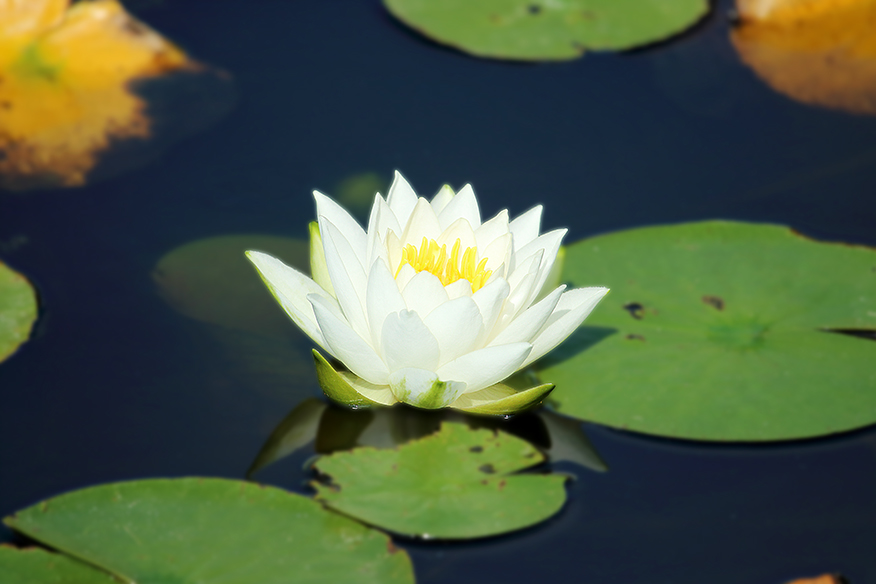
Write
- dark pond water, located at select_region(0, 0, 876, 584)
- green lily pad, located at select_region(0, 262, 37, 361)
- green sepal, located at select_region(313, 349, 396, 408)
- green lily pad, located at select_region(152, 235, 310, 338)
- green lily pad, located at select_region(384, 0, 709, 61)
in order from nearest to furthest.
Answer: green sepal, located at select_region(313, 349, 396, 408) < dark pond water, located at select_region(0, 0, 876, 584) < green lily pad, located at select_region(0, 262, 37, 361) < green lily pad, located at select_region(152, 235, 310, 338) < green lily pad, located at select_region(384, 0, 709, 61)

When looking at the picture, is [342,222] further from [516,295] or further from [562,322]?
[562,322]

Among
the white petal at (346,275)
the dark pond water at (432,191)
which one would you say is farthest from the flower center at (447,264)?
the dark pond water at (432,191)

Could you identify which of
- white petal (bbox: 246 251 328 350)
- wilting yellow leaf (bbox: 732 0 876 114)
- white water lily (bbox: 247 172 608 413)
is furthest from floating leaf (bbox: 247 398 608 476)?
wilting yellow leaf (bbox: 732 0 876 114)

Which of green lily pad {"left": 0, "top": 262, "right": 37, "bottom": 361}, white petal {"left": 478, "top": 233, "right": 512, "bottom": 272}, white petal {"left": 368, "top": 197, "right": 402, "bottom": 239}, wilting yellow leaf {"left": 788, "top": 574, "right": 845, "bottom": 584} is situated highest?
white petal {"left": 368, "top": 197, "right": 402, "bottom": 239}

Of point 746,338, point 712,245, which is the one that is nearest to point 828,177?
point 712,245

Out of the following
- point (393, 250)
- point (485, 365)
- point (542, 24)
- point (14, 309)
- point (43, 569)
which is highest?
point (542, 24)

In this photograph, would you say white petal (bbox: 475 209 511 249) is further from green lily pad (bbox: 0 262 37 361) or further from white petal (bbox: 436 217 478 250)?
green lily pad (bbox: 0 262 37 361)

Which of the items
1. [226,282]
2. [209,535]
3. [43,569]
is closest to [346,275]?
[209,535]
